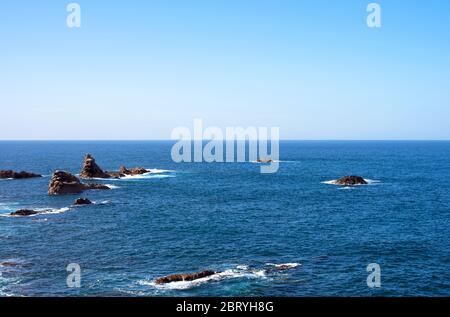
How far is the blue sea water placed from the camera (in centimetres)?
4066

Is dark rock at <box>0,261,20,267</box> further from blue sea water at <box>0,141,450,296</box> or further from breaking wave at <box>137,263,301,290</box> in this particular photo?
breaking wave at <box>137,263,301,290</box>

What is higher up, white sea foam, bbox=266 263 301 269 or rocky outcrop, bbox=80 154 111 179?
rocky outcrop, bbox=80 154 111 179

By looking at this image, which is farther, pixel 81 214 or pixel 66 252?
pixel 81 214

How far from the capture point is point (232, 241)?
187ft

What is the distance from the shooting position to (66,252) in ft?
172

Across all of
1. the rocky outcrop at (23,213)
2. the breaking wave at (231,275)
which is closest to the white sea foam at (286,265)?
the breaking wave at (231,275)

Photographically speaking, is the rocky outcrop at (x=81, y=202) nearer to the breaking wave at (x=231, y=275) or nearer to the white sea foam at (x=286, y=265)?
the breaking wave at (x=231, y=275)

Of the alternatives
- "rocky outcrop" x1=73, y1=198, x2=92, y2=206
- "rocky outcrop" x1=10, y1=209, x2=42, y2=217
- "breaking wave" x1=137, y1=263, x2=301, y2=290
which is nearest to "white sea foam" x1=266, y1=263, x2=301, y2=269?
"breaking wave" x1=137, y1=263, x2=301, y2=290

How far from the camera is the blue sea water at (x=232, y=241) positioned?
40656mm

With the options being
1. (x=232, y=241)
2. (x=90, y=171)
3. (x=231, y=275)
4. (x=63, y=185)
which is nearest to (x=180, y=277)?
(x=231, y=275)
